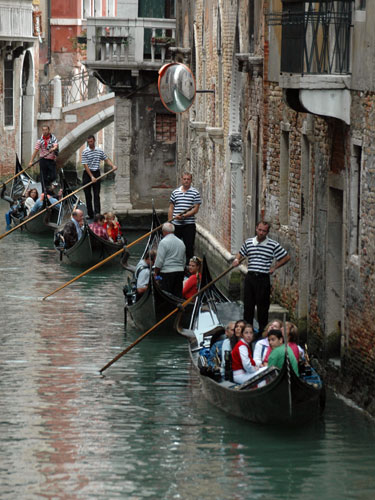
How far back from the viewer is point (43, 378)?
862cm

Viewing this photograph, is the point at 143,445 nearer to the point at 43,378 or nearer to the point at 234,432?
the point at 234,432

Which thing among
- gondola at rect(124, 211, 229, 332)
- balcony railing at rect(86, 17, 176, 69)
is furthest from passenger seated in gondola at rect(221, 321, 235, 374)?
balcony railing at rect(86, 17, 176, 69)

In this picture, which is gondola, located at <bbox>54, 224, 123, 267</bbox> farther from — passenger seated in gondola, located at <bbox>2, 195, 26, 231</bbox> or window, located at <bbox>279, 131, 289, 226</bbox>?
window, located at <bbox>279, 131, 289, 226</bbox>

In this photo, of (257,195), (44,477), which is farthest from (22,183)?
(44,477)

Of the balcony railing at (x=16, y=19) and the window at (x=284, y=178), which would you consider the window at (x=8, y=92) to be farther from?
the window at (x=284, y=178)

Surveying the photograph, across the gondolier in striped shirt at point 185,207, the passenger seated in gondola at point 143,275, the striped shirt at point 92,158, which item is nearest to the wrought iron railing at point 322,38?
the passenger seated in gondola at point 143,275

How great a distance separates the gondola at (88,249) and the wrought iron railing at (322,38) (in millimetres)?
5808

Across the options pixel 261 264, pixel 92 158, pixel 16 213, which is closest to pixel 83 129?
pixel 16 213

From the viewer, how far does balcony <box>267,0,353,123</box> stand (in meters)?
7.68

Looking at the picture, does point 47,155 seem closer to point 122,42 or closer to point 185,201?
point 122,42

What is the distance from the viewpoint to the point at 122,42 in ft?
51.4

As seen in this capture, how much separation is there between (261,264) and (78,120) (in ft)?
44.2

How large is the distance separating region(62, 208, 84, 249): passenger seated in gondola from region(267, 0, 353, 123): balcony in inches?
245

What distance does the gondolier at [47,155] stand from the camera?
16984mm
